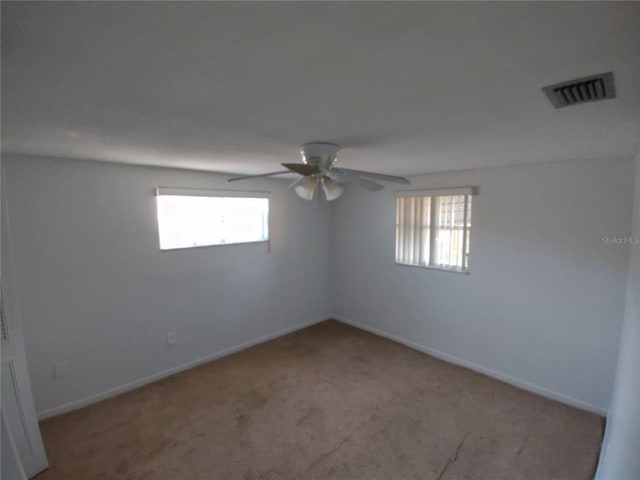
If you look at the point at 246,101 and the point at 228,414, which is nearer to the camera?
the point at 246,101

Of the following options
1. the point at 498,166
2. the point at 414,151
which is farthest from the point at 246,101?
the point at 498,166

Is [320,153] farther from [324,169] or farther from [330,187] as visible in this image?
[330,187]

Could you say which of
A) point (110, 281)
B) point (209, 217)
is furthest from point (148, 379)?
point (209, 217)

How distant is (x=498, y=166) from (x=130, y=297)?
12.4ft

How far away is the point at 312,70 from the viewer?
995mm

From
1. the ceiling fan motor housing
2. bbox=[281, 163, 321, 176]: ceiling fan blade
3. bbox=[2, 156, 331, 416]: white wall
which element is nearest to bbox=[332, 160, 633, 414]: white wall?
the ceiling fan motor housing

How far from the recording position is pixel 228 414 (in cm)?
265

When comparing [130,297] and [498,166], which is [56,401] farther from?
[498,166]

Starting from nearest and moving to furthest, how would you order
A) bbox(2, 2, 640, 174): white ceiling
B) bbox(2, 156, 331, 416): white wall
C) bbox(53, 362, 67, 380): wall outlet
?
bbox(2, 2, 640, 174): white ceiling → bbox(2, 156, 331, 416): white wall → bbox(53, 362, 67, 380): wall outlet

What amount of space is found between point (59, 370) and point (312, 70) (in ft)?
10.5

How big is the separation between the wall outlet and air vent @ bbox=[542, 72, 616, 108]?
12.3ft

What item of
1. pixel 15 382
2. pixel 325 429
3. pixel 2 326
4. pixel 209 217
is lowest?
pixel 325 429

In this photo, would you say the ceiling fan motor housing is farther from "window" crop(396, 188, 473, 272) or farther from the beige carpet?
the beige carpet

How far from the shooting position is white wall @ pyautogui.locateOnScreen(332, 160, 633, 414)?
2.56m
